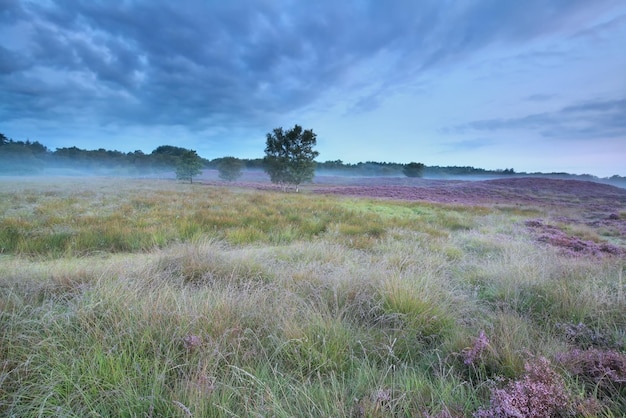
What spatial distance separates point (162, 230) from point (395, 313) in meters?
8.21

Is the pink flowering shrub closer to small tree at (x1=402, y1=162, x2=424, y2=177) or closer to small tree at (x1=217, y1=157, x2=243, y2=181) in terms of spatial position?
small tree at (x1=217, y1=157, x2=243, y2=181)

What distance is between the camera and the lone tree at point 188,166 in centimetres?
6041

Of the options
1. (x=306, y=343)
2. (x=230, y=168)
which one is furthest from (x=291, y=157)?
(x=306, y=343)

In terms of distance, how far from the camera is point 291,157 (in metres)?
44.4

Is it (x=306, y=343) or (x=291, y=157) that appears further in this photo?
(x=291, y=157)

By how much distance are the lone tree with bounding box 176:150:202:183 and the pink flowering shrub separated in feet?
213

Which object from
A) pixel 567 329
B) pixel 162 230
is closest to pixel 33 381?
pixel 567 329

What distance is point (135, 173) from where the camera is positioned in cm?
8050

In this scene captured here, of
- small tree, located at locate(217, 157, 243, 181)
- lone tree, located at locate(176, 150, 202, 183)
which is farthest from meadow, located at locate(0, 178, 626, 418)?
small tree, located at locate(217, 157, 243, 181)

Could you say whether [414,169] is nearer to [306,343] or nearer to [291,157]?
[291,157]

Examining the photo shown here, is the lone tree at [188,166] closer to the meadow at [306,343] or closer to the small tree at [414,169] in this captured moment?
the meadow at [306,343]

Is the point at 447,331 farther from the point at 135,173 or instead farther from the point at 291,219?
the point at 135,173

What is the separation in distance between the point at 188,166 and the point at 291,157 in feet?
92.7

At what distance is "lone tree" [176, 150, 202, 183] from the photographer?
60406 mm
